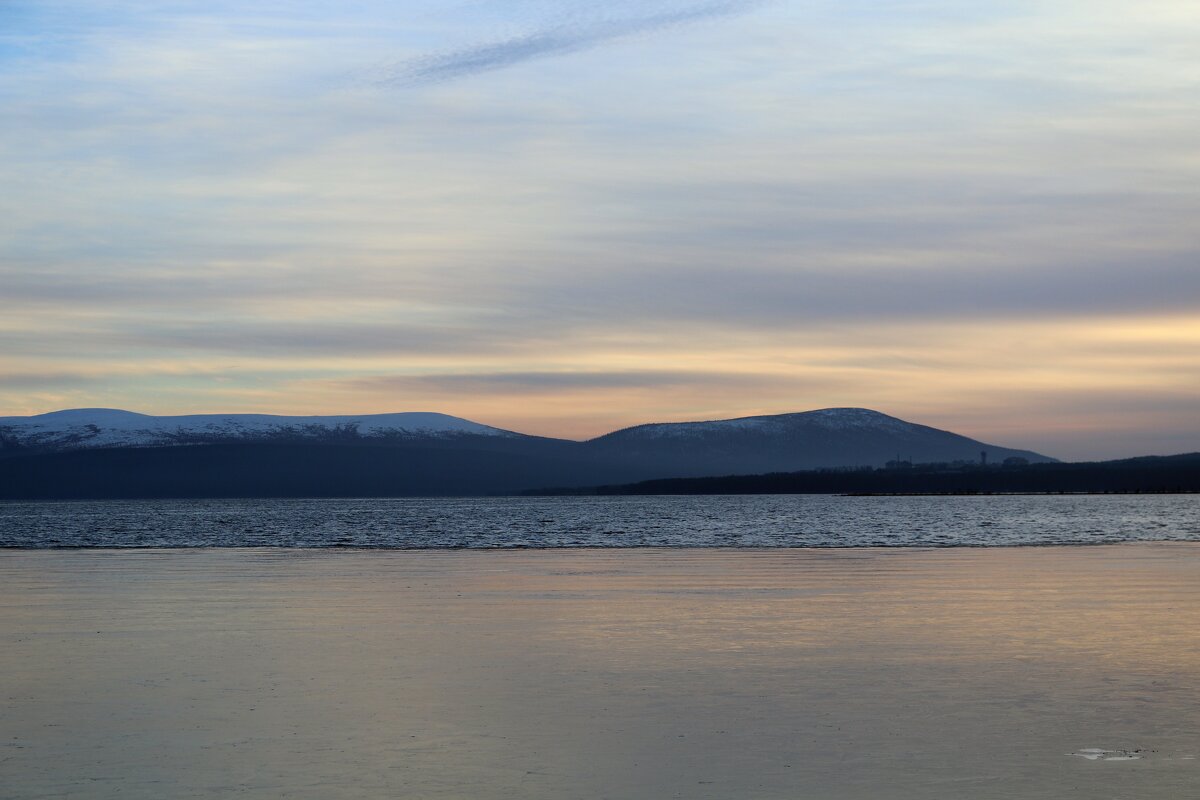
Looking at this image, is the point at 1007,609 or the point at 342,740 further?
the point at 1007,609

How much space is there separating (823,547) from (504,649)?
39.2 m

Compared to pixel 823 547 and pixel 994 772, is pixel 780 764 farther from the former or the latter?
pixel 823 547

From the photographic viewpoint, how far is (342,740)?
1366 cm

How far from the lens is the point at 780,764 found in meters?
12.4

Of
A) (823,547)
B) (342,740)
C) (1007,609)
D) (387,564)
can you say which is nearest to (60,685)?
(342,740)

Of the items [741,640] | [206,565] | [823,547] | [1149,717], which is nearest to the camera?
[1149,717]

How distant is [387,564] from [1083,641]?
29.5 m

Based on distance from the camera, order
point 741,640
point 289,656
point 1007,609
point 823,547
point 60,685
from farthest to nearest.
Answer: point 823,547, point 1007,609, point 741,640, point 289,656, point 60,685

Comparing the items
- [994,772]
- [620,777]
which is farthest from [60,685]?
[994,772]

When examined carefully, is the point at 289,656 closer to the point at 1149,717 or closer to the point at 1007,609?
the point at 1149,717

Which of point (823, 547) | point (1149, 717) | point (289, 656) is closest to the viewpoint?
point (1149, 717)

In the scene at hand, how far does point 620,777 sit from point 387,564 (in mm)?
34967

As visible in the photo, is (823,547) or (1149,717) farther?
(823,547)

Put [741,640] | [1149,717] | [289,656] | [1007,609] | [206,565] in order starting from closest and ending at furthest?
[1149,717], [289,656], [741,640], [1007,609], [206,565]
